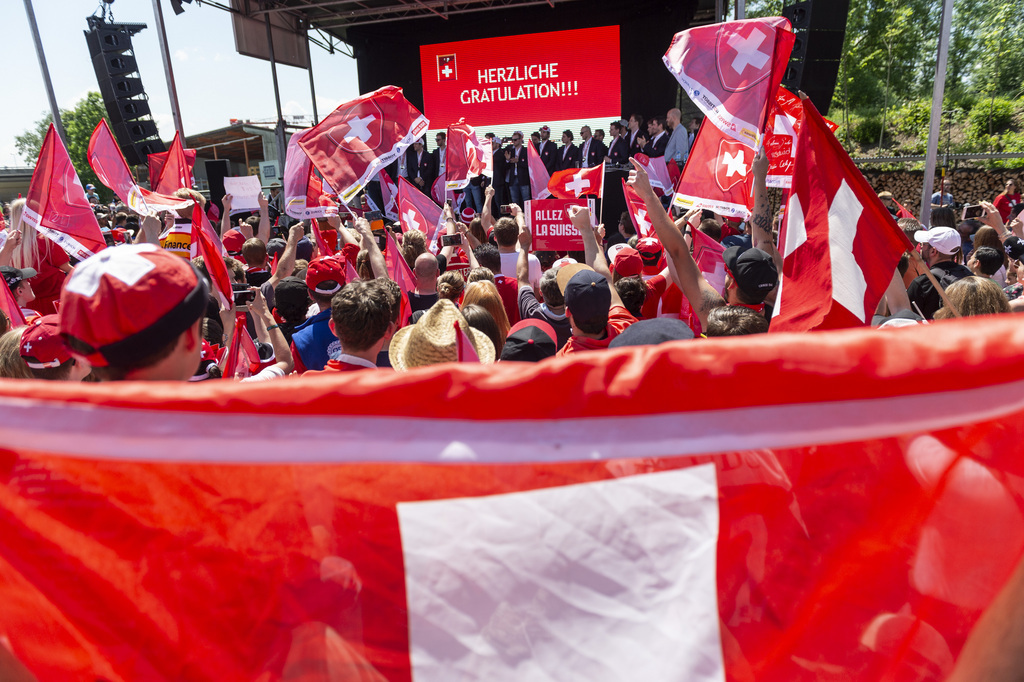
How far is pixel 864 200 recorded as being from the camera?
233 cm

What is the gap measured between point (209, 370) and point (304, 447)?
2123mm

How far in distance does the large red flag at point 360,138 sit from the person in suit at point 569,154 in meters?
10.4

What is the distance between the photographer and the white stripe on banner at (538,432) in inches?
35.9

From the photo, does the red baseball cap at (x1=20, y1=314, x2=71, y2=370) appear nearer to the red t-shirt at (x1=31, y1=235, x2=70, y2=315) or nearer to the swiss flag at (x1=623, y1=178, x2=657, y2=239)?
the red t-shirt at (x1=31, y1=235, x2=70, y2=315)

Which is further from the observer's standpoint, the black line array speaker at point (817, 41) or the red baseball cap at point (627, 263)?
the black line array speaker at point (817, 41)

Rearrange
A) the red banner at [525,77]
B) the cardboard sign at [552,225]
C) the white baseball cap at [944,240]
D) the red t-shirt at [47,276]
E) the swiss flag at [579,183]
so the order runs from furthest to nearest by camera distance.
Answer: the red banner at [525,77], the swiss flag at [579,183], the cardboard sign at [552,225], the red t-shirt at [47,276], the white baseball cap at [944,240]

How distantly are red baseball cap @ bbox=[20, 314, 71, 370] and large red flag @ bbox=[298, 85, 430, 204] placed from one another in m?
3.50

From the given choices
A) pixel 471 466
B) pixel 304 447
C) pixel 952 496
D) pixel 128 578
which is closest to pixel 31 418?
pixel 128 578

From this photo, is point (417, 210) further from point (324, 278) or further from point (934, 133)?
point (934, 133)

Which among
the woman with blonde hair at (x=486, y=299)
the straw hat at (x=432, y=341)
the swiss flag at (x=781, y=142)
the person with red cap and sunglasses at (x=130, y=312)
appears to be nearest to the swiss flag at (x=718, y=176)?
the swiss flag at (x=781, y=142)

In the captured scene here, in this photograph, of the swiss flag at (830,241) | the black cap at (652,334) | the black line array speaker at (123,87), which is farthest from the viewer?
the black line array speaker at (123,87)

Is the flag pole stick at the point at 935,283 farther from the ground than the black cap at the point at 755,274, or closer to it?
farther from the ground

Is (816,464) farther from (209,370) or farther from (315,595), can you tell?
(209,370)

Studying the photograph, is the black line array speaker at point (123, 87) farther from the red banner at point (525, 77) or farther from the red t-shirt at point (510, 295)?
the red t-shirt at point (510, 295)
